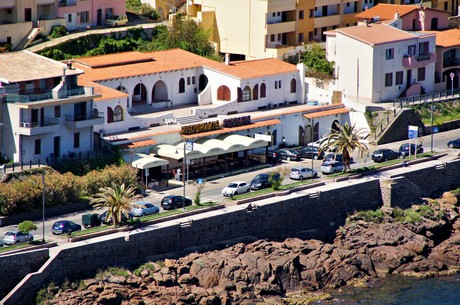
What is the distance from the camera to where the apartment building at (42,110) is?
11238 centimetres

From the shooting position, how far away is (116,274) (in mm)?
101875

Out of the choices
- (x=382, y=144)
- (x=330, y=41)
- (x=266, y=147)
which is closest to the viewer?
(x=266, y=147)

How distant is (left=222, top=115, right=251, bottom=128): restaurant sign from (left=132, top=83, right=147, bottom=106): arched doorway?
8141mm

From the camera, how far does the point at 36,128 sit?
112250 millimetres

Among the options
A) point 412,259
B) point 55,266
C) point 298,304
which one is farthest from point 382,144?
point 55,266

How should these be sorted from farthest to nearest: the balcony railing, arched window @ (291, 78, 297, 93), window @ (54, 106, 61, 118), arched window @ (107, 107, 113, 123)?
arched window @ (291, 78, 297, 93) → arched window @ (107, 107, 113, 123) → window @ (54, 106, 61, 118) → the balcony railing

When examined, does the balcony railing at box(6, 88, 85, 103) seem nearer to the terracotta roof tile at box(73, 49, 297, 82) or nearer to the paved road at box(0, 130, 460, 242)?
the terracotta roof tile at box(73, 49, 297, 82)

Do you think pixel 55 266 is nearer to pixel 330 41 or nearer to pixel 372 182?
pixel 372 182

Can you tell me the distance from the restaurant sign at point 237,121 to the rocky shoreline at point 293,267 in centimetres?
1424

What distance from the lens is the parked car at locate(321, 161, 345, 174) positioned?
400 feet

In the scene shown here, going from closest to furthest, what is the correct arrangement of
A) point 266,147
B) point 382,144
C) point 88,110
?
point 88,110
point 266,147
point 382,144

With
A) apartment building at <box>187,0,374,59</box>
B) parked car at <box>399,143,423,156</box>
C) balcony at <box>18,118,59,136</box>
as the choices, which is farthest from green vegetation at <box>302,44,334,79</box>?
balcony at <box>18,118,59,136</box>

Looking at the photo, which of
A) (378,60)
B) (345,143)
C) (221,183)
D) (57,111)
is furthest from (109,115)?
(378,60)

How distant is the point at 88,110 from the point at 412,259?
27.9 meters
